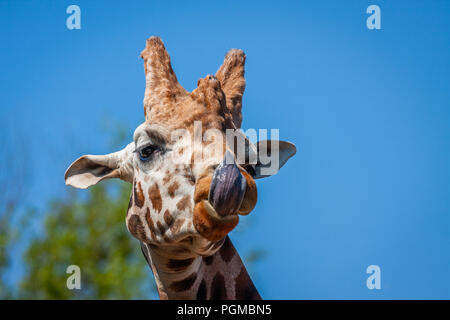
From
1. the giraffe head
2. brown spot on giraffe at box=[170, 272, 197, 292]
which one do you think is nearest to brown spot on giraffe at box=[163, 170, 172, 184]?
the giraffe head

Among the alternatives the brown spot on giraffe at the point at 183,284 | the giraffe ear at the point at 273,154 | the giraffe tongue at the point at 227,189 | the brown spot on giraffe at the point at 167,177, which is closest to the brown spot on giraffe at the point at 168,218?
the brown spot on giraffe at the point at 167,177

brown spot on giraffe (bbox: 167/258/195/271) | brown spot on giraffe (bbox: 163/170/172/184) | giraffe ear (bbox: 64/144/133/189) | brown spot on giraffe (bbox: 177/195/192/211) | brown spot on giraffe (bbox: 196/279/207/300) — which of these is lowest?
brown spot on giraffe (bbox: 196/279/207/300)

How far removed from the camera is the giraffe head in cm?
441

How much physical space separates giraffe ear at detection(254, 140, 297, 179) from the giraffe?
0.04ft

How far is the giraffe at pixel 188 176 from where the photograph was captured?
4.45 meters

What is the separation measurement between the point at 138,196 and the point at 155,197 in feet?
0.83

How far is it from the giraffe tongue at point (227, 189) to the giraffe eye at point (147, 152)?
102cm

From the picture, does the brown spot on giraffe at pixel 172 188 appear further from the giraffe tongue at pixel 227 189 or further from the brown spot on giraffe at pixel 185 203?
the giraffe tongue at pixel 227 189

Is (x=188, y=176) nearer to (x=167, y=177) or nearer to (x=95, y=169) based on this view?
(x=167, y=177)

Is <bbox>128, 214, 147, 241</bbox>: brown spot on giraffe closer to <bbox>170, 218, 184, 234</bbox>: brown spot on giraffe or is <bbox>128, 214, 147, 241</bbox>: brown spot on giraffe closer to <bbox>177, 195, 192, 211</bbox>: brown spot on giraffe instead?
<bbox>170, 218, 184, 234</bbox>: brown spot on giraffe
